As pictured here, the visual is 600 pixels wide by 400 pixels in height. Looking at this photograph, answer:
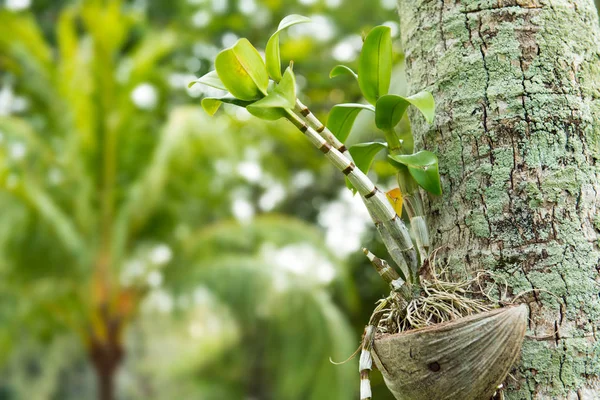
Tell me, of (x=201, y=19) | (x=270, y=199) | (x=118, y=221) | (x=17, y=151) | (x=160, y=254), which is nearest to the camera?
(x=17, y=151)

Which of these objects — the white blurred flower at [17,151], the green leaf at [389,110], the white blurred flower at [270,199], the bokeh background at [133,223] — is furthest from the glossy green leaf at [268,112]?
the white blurred flower at [270,199]

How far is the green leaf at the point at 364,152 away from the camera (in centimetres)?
88

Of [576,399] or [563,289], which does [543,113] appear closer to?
[563,289]

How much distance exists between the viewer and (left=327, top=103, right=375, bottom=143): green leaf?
0.87m

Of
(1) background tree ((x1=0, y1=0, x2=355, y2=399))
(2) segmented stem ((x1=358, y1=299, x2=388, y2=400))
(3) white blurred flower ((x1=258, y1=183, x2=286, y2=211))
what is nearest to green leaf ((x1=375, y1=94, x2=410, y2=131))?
(2) segmented stem ((x1=358, y1=299, x2=388, y2=400))

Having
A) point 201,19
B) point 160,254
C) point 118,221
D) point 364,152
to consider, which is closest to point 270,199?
point 201,19

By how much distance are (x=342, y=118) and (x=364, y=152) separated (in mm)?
60

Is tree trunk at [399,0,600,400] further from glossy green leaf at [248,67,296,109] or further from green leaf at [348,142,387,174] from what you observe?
glossy green leaf at [248,67,296,109]

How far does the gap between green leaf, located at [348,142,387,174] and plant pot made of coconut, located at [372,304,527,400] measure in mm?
292

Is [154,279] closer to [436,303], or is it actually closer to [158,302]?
[158,302]

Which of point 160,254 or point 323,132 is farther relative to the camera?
point 160,254

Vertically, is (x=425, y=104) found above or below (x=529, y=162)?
above

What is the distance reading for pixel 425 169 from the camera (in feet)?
2.52

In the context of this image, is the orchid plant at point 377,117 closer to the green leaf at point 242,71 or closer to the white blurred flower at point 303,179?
the green leaf at point 242,71
